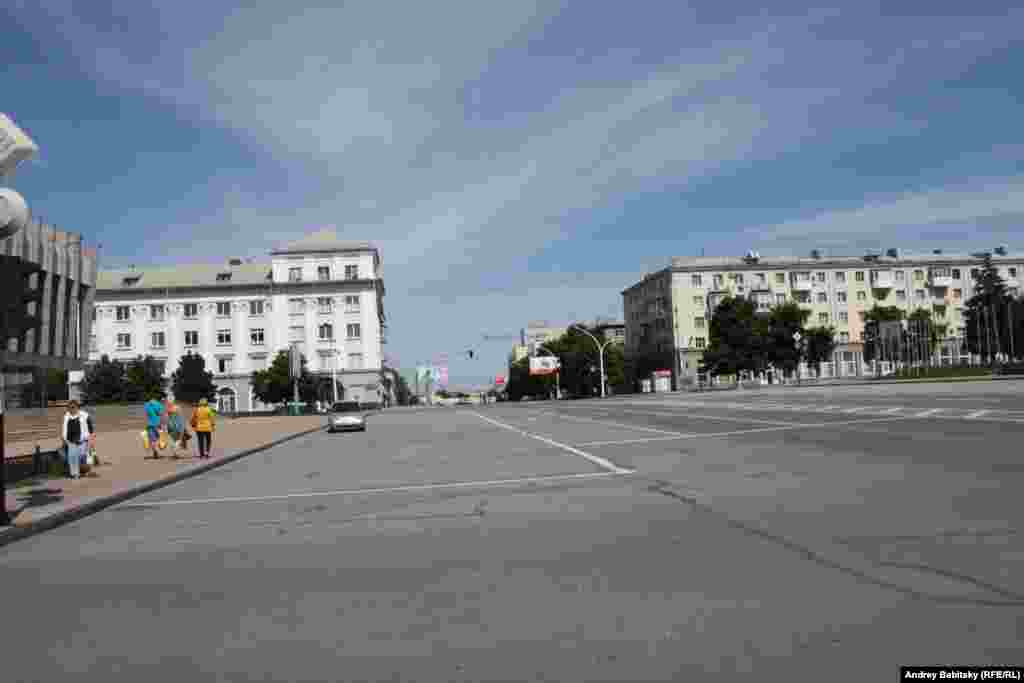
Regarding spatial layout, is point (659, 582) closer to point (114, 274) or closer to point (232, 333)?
point (232, 333)

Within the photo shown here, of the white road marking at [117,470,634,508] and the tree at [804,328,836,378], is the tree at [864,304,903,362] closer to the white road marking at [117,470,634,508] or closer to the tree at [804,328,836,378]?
the tree at [804,328,836,378]

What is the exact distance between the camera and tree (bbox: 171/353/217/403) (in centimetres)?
9200

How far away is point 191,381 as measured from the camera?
92.1 metres

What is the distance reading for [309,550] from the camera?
796 centimetres

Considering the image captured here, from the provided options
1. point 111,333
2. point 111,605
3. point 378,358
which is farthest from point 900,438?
point 111,333

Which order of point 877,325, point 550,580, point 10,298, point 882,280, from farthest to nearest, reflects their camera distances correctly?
1. point 882,280
2. point 877,325
3. point 10,298
4. point 550,580

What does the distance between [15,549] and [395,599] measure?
212 inches

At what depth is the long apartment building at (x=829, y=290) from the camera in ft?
382

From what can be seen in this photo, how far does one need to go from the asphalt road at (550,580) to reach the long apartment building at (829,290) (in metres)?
105

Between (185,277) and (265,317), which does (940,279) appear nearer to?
(265,317)

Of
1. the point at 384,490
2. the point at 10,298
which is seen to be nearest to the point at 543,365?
the point at 384,490

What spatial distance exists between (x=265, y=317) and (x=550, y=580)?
106m

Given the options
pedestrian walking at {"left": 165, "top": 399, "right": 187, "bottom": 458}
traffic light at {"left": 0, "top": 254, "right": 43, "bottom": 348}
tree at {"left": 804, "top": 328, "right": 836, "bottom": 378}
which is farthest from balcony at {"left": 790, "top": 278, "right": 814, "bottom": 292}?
traffic light at {"left": 0, "top": 254, "right": 43, "bottom": 348}

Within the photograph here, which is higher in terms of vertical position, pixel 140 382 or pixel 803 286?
pixel 803 286
